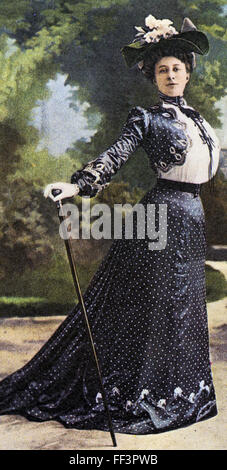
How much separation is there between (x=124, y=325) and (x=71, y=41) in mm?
2164

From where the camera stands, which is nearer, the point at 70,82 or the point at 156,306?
the point at 156,306

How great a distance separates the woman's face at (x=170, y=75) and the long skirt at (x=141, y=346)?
0.60 m

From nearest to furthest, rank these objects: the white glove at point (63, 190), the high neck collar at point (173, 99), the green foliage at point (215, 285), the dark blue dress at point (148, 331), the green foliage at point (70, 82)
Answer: the white glove at point (63, 190)
the dark blue dress at point (148, 331)
the high neck collar at point (173, 99)
the green foliage at point (70, 82)
the green foliage at point (215, 285)

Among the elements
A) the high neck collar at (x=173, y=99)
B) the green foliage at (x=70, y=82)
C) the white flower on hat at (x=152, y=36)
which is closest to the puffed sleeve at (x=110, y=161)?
the high neck collar at (x=173, y=99)

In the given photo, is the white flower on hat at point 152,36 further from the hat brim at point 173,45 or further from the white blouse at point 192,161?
the white blouse at point 192,161

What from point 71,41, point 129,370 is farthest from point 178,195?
point 71,41

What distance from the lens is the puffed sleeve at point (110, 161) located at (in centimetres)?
304

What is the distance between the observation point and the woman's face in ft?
11.1

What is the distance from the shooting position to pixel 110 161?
3125 millimetres

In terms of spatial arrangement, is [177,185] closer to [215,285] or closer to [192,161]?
[192,161]

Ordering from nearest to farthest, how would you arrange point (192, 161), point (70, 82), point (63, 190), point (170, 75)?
point (63, 190) < point (192, 161) < point (170, 75) < point (70, 82)

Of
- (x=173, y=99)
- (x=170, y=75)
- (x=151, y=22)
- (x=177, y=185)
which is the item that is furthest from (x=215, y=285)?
(x=151, y=22)

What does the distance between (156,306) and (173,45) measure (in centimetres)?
150

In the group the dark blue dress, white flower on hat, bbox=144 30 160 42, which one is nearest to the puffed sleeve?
the dark blue dress
